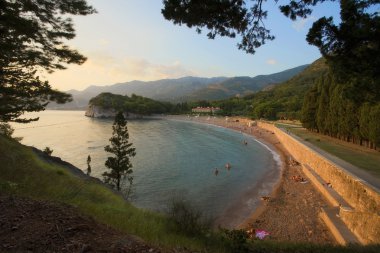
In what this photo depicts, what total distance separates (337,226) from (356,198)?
259 centimetres

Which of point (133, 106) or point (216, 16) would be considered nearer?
point (216, 16)

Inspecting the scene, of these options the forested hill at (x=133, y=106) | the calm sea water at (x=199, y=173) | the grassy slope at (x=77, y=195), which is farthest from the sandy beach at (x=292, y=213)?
the forested hill at (x=133, y=106)

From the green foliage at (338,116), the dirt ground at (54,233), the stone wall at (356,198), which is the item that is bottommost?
the stone wall at (356,198)

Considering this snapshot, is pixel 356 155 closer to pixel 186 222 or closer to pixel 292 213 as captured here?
pixel 292 213

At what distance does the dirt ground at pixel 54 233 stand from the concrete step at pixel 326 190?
18.7 m

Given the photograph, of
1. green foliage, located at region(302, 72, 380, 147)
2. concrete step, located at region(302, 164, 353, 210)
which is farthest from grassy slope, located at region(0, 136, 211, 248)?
green foliage, located at region(302, 72, 380, 147)

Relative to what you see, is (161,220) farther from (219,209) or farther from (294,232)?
(219,209)

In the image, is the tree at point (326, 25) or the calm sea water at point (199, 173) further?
the calm sea water at point (199, 173)

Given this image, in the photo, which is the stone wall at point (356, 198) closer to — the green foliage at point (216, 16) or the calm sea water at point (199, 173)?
the calm sea water at point (199, 173)

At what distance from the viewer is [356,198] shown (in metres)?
20.8

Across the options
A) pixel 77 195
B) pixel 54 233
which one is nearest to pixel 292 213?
pixel 77 195

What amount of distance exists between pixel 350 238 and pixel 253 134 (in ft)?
244

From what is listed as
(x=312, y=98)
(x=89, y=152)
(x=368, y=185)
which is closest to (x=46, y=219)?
(x=368, y=185)

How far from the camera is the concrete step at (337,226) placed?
16947 millimetres
